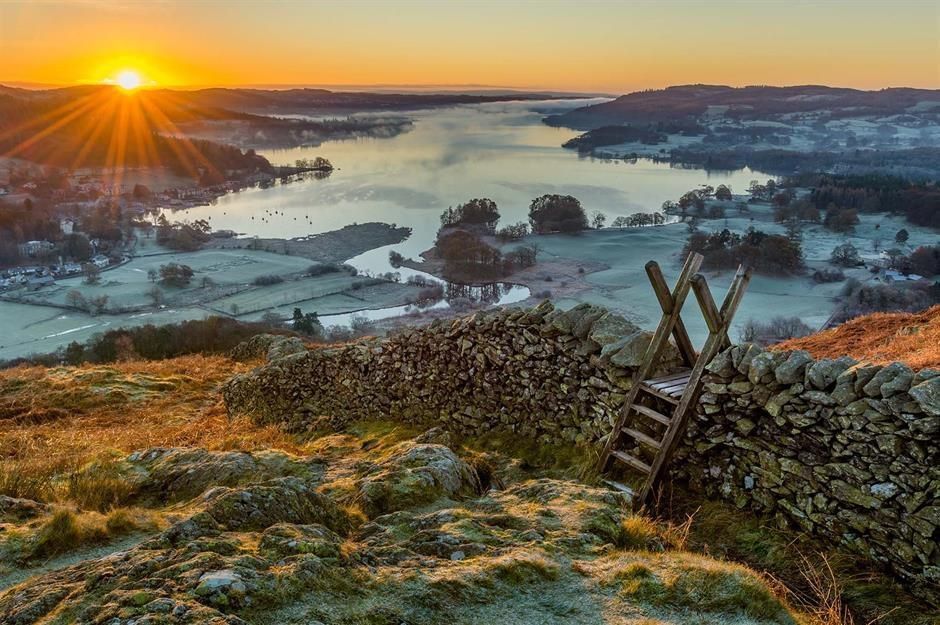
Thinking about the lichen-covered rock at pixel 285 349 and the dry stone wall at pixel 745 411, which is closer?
the dry stone wall at pixel 745 411

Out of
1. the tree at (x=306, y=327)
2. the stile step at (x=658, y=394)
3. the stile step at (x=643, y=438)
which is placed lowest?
the tree at (x=306, y=327)

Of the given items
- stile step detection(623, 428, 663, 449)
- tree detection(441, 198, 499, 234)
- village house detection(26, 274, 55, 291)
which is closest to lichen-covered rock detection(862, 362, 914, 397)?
stile step detection(623, 428, 663, 449)

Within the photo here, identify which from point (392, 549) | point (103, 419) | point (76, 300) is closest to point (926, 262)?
point (103, 419)

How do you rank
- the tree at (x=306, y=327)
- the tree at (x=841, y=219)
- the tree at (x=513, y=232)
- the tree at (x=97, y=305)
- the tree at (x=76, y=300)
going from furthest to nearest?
the tree at (x=513, y=232)
the tree at (x=841, y=219)
the tree at (x=76, y=300)
the tree at (x=97, y=305)
the tree at (x=306, y=327)

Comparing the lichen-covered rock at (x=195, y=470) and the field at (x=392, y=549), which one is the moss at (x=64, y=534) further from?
the lichen-covered rock at (x=195, y=470)

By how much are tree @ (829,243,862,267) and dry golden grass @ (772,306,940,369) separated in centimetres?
5958

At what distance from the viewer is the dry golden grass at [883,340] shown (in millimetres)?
9823

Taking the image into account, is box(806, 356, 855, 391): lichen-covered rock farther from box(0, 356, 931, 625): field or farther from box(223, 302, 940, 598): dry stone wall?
box(0, 356, 931, 625): field

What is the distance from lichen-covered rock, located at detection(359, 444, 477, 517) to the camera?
6.16 metres

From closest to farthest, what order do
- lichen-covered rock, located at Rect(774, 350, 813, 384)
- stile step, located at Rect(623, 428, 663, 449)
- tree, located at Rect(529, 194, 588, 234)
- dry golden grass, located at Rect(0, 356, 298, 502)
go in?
lichen-covered rock, located at Rect(774, 350, 813, 384) < stile step, located at Rect(623, 428, 663, 449) < dry golden grass, located at Rect(0, 356, 298, 502) < tree, located at Rect(529, 194, 588, 234)

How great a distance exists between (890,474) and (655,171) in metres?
159

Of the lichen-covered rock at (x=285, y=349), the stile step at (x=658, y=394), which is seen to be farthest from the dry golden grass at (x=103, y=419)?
the stile step at (x=658, y=394)

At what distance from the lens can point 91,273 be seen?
8038 cm

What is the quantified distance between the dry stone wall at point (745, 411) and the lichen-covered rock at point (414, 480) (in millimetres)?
2243
